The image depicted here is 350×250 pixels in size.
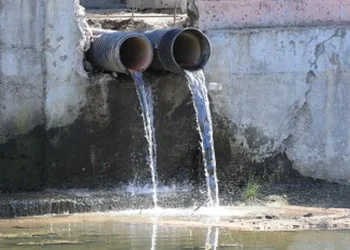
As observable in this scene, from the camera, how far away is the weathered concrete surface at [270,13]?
10188 millimetres

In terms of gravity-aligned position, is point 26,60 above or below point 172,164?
above

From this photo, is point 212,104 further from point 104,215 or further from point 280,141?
point 104,215

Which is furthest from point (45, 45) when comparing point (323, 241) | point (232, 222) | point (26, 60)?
point (323, 241)

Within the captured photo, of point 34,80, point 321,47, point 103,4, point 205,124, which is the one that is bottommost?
point 205,124

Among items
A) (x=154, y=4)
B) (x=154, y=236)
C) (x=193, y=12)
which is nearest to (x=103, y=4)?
(x=154, y=4)

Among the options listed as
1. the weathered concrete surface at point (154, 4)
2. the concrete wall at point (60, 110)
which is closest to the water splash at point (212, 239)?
the concrete wall at point (60, 110)

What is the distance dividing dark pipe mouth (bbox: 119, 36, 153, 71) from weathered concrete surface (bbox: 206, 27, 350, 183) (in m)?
0.68

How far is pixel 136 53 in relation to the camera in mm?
9844

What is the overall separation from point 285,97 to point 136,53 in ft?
4.72

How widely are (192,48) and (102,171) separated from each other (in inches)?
49.5

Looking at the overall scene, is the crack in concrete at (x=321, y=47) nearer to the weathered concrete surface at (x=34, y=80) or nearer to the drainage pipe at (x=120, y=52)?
the drainage pipe at (x=120, y=52)

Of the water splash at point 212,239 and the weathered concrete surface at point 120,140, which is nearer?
the water splash at point 212,239

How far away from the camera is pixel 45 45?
9484mm

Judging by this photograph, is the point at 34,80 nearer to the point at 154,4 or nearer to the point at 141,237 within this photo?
the point at 141,237
